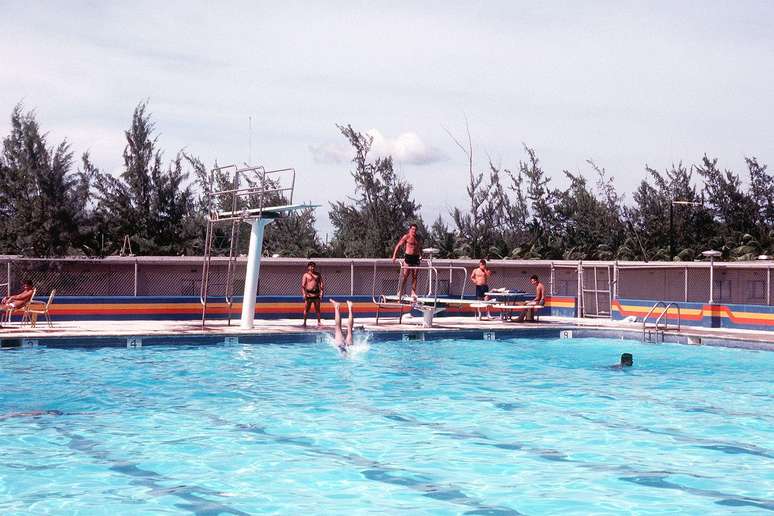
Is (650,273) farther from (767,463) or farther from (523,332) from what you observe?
(767,463)

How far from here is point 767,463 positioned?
878 centimetres

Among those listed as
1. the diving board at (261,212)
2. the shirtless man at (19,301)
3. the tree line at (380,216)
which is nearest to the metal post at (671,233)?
the tree line at (380,216)

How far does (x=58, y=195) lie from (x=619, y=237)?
22429 millimetres

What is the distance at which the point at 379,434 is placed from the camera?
1009 cm

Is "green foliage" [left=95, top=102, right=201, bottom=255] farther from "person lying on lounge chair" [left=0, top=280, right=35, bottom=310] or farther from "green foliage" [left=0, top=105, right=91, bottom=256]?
"person lying on lounge chair" [left=0, top=280, right=35, bottom=310]

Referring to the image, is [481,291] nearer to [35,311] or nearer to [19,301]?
[35,311]

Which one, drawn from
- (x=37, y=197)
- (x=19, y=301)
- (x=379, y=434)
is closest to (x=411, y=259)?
(x=19, y=301)

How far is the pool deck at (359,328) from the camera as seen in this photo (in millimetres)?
17281

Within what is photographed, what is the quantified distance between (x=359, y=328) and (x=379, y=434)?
9.25m

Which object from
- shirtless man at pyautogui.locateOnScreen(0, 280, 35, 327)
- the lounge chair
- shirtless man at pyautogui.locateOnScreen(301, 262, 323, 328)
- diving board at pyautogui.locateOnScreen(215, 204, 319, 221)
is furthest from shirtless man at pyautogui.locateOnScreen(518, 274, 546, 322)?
shirtless man at pyautogui.locateOnScreen(0, 280, 35, 327)

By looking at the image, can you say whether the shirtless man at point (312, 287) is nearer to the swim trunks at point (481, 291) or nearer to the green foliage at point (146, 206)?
the swim trunks at point (481, 291)

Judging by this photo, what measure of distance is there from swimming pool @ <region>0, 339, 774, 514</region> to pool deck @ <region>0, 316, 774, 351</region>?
79 centimetres

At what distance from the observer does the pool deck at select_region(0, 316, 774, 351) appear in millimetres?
17281

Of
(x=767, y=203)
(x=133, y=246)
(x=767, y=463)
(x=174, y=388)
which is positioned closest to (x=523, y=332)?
(x=174, y=388)
